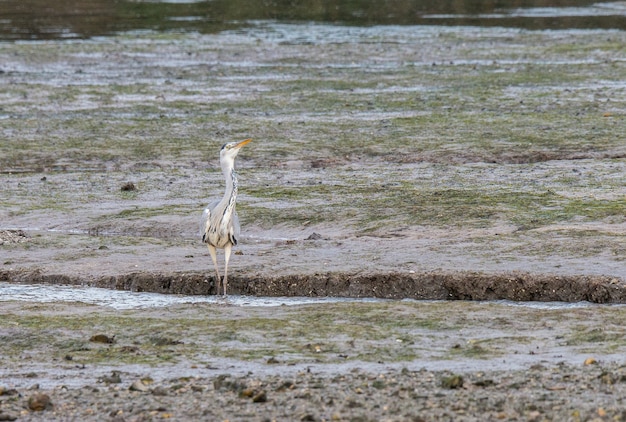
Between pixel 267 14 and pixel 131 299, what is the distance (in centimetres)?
3847

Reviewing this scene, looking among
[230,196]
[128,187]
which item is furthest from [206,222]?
[128,187]

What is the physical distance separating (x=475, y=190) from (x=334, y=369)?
7944 mm

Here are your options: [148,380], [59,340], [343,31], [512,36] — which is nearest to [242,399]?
[148,380]

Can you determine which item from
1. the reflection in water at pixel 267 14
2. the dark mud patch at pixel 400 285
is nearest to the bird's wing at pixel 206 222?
the dark mud patch at pixel 400 285

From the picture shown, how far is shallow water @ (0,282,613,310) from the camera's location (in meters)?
11.5

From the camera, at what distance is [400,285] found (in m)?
12.0

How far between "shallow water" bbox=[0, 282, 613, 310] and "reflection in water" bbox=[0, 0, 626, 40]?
28447 millimetres

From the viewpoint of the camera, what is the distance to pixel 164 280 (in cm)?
1238

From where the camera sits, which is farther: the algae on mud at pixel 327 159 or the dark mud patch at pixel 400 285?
the algae on mud at pixel 327 159

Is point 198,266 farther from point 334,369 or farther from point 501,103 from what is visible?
point 501,103

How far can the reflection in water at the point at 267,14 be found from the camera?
140 feet

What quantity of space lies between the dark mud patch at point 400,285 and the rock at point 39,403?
454cm

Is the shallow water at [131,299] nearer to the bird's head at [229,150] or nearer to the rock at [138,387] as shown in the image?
the bird's head at [229,150]

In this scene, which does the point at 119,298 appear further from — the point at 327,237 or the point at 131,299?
the point at 327,237
